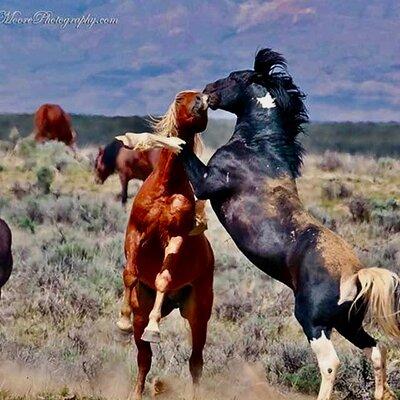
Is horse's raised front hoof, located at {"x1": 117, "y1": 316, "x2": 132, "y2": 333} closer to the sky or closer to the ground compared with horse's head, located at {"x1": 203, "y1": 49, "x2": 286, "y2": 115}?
closer to the ground

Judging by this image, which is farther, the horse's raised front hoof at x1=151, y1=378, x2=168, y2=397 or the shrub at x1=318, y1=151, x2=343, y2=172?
the shrub at x1=318, y1=151, x2=343, y2=172

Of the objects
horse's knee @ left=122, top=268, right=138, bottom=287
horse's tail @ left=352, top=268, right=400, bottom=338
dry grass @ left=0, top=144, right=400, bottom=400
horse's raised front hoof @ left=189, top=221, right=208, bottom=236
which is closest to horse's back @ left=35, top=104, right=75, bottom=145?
dry grass @ left=0, top=144, right=400, bottom=400

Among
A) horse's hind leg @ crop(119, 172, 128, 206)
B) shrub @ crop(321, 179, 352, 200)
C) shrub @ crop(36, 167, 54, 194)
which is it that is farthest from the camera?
shrub @ crop(36, 167, 54, 194)

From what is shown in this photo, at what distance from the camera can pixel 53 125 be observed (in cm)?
2162

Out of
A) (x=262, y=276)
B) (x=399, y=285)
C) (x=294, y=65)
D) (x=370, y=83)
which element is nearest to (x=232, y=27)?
(x=294, y=65)

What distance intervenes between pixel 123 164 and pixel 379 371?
422 inches

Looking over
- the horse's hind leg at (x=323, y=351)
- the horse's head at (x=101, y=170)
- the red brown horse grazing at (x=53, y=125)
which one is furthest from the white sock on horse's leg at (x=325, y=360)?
the red brown horse grazing at (x=53, y=125)

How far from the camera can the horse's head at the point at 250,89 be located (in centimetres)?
824

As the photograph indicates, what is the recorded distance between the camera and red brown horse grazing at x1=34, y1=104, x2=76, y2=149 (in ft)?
70.1

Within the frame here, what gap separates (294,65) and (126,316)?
47.8 feet

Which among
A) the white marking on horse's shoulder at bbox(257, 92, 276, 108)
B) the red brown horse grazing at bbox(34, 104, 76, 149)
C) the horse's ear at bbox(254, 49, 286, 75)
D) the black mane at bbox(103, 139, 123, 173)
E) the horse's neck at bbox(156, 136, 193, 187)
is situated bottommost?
the black mane at bbox(103, 139, 123, 173)

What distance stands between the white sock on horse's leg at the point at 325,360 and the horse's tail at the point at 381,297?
29 cm

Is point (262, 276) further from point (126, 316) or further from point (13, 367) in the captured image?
point (126, 316)

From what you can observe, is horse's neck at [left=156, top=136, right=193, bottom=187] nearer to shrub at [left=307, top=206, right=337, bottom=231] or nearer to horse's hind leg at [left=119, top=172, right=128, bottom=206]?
shrub at [left=307, top=206, right=337, bottom=231]
